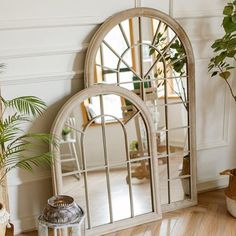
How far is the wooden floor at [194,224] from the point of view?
2.57m

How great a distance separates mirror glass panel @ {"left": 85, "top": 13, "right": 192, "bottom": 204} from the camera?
2.58 meters

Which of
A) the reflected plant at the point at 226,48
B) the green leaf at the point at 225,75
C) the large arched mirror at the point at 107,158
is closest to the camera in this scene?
the large arched mirror at the point at 107,158

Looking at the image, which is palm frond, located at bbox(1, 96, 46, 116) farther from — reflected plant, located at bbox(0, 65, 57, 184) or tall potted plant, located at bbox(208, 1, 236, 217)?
tall potted plant, located at bbox(208, 1, 236, 217)

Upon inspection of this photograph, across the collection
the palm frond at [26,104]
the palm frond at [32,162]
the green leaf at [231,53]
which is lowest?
the palm frond at [32,162]

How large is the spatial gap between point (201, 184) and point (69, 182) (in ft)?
3.73

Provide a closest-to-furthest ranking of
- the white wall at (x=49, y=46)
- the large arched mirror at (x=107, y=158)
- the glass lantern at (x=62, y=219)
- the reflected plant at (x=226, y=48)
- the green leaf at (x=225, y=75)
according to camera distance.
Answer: the glass lantern at (x=62, y=219) → the white wall at (x=49, y=46) → the large arched mirror at (x=107, y=158) → the reflected plant at (x=226, y=48) → the green leaf at (x=225, y=75)

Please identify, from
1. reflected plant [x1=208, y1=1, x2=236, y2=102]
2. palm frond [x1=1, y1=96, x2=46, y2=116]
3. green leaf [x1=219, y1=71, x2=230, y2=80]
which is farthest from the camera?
green leaf [x1=219, y1=71, x2=230, y2=80]

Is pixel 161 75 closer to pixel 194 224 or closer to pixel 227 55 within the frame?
pixel 227 55

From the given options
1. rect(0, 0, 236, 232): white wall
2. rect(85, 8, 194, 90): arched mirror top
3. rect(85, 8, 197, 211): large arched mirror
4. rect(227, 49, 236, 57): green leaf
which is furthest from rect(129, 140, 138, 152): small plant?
rect(227, 49, 236, 57): green leaf

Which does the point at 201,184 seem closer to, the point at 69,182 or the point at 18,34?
the point at 69,182

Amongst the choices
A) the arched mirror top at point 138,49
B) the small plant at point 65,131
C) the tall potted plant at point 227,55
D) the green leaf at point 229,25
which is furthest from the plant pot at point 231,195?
the small plant at point 65,131

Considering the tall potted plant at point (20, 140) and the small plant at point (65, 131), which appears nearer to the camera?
the tall potted plant at point (20, 140)

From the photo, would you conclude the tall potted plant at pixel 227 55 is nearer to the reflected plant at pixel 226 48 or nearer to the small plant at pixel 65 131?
the reflected plant at pixel 226 48

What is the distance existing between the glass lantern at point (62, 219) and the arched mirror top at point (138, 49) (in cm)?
80
